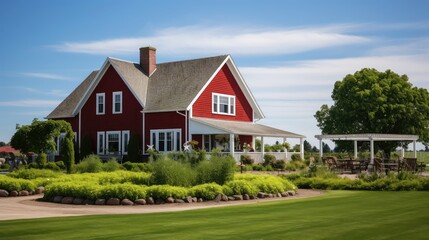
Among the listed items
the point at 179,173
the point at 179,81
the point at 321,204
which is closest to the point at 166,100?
the point at 179,81

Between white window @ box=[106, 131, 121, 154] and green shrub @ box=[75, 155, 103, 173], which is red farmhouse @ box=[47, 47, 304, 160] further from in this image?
green shrub @ box=[75, 155, 103, 173]

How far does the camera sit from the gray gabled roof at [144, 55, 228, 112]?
40.0 metres

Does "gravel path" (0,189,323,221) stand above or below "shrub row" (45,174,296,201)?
below

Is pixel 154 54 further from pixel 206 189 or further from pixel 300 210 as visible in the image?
pixel 300 210

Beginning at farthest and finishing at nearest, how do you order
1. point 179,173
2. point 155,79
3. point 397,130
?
point 397,130
point 155,79
point 179,173

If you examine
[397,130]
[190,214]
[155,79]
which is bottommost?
[190,214]

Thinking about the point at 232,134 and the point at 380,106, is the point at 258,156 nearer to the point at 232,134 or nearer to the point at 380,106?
the point at 232,134

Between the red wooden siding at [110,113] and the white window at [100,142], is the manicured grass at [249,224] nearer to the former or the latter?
the red wooden siding at [110,113]

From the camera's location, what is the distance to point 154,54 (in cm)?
4512

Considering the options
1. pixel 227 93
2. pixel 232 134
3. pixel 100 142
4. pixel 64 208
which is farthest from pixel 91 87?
pixel 64 208

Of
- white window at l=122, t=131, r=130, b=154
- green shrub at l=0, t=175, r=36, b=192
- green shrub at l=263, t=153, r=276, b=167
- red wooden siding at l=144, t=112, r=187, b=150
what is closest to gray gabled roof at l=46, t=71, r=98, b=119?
white window at l=122, t=131, r=130, b=154

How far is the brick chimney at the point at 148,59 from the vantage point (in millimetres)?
44438

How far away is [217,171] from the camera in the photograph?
64.6 feet

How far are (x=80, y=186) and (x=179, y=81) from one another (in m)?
24.9
